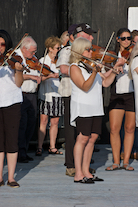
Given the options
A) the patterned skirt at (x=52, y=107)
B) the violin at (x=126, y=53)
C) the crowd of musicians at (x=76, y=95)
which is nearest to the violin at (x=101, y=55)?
the crowd of musicians at (x=76, y=95)

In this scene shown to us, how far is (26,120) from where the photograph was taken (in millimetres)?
5289

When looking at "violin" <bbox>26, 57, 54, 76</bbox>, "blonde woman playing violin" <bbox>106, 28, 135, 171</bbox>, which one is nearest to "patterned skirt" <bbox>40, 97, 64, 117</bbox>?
"violin" <bbox>26, 57, 54, 76</bbox>

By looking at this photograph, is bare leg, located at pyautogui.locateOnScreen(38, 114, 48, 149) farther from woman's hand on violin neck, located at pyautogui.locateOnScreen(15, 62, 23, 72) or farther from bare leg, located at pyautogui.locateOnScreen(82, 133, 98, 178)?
woman's hand on violin neck, located at pyautogui.locateOnScreen(15, 62, 23, 72)

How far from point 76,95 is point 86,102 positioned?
142mm

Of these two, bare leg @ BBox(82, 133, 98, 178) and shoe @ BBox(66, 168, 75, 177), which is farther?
shoe @ BBox(66, 168, 75, 177)

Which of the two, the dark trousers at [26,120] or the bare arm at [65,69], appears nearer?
the bare arm at [65,69]

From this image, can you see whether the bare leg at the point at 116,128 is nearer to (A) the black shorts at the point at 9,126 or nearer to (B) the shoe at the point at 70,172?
(B) the shoe at the point at 70,172

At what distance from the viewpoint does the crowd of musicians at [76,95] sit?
3812 mm

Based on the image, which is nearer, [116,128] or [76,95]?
[76,95]

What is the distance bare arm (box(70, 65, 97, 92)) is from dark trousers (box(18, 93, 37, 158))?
1551 mm

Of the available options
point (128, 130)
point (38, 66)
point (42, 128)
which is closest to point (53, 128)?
point (42, 128)

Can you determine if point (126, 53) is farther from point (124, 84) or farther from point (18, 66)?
point (18, 66)

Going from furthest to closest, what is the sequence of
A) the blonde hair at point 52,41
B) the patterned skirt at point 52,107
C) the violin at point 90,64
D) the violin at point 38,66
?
the patterned skirt at point 52,107
the blonde hair at point 52,41
the violin at point 38,66
the violin at point 90,64

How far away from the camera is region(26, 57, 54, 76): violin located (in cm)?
493
